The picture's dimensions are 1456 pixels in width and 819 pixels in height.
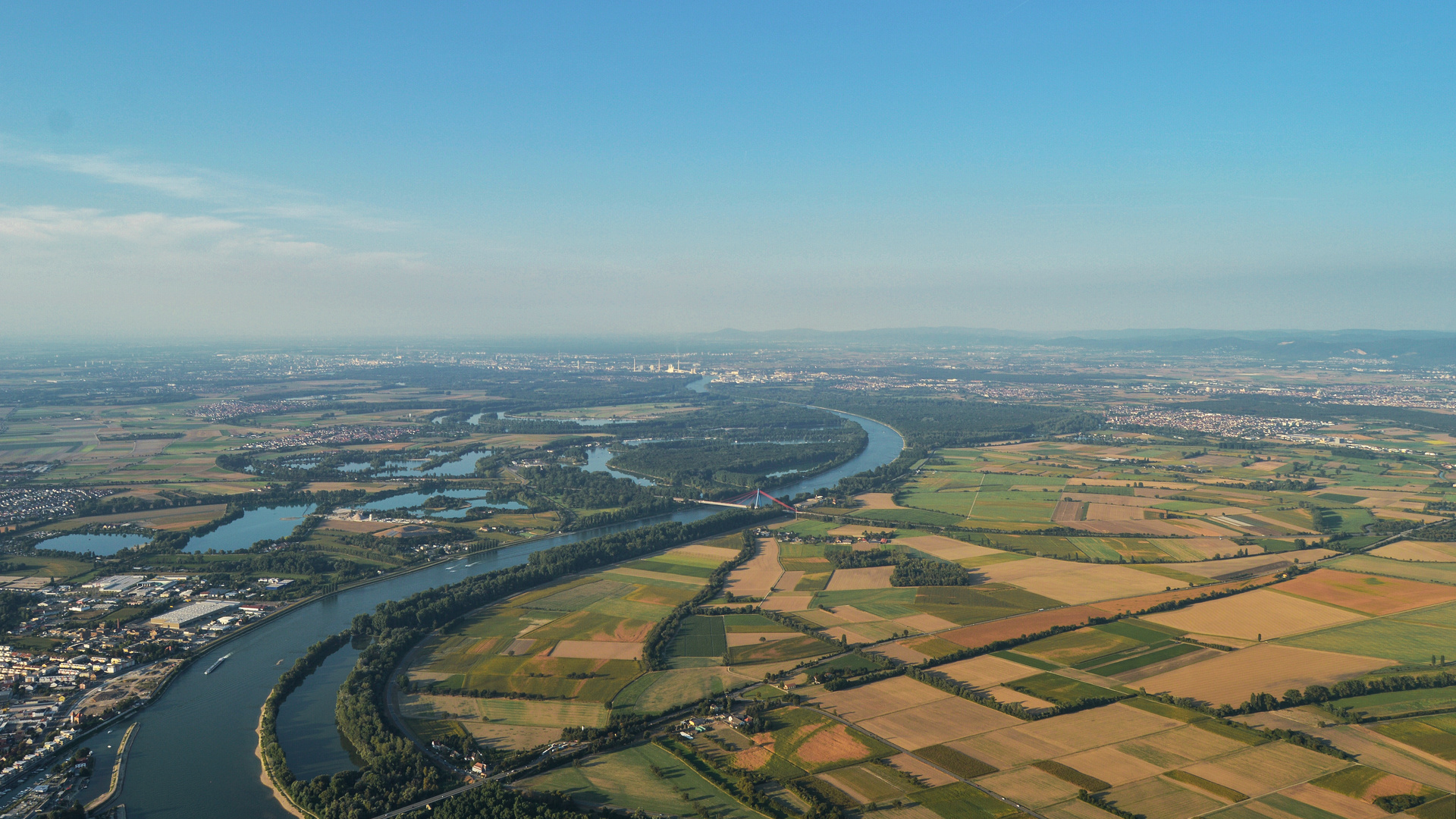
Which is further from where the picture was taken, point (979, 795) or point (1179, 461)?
point (1179, 461)

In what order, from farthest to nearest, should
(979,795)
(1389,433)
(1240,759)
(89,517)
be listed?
(1389,433) < (89,517) < (1240,759) < (979,795)

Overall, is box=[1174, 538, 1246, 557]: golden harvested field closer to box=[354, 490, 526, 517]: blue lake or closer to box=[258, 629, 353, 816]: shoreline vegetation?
box=[354, 490, 526, 517]: blue lake

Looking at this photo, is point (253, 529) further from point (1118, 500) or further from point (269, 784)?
point (1118, 500)

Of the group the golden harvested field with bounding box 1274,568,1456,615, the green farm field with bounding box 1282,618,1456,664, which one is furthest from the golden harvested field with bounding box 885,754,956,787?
the golden harvested field with bounding box 1274,568,1456,615

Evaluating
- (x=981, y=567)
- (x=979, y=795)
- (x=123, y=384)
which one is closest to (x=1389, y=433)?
(x=981, y=567)

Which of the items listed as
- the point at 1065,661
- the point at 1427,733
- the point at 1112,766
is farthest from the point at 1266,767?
the point at 1065,661

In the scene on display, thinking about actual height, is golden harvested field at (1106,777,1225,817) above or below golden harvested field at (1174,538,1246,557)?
below

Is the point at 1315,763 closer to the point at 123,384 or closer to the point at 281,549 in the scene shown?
the point at 281,549
